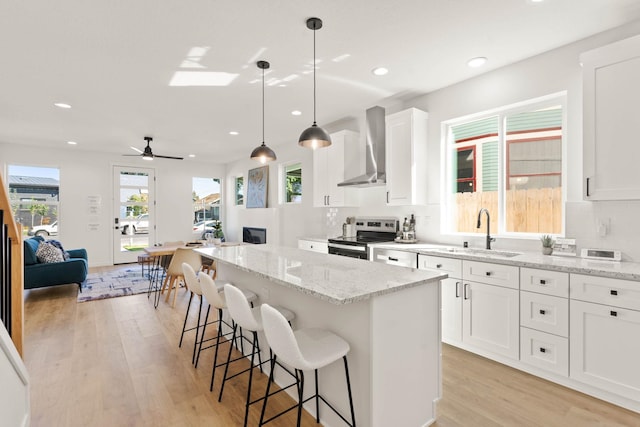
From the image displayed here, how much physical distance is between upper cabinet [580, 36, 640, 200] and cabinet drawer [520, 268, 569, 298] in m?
0.69

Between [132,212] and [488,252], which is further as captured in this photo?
[132,212]

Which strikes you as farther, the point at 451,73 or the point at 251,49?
the point at 451,73

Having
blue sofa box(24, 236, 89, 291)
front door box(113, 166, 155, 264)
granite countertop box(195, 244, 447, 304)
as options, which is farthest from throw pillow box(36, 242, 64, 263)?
granite countertop box(195, 244, 447, 304)

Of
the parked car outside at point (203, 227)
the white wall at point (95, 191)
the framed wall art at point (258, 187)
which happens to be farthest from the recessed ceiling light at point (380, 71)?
the parked car outside at point (203, 227)

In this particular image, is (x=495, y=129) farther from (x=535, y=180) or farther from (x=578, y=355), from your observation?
(x=578, y=355)

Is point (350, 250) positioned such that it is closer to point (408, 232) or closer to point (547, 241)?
point (408, 232)

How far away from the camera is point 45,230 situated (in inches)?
266

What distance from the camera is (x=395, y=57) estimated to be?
2912 millimetres

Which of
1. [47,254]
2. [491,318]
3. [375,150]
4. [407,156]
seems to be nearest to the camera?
[491,318]

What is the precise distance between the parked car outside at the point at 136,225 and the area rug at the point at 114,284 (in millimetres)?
1178

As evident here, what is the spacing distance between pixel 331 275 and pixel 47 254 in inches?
196

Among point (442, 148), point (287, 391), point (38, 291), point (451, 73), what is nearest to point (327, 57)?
point (451, 73)

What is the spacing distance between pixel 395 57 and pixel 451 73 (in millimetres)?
729

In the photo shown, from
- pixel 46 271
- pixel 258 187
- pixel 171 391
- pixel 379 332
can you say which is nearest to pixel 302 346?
pixel 379 332
